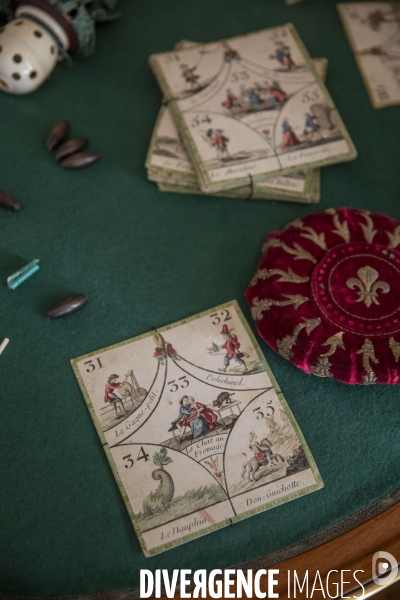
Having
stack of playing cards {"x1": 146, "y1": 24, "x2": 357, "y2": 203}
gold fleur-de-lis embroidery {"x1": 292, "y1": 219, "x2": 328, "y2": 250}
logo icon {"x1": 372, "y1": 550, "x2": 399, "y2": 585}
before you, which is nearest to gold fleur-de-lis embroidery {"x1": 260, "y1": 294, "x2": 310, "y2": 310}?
gold fleur-de-lis embroidery {"x1": 292, "y1": 219, "x2": 328, "y2": 250}

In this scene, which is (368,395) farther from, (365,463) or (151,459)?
(151,459)

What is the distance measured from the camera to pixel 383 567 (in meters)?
0.93

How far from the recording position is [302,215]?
1244mm

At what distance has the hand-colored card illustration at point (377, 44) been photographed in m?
1.40

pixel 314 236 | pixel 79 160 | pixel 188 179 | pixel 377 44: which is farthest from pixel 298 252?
pixel 377 44

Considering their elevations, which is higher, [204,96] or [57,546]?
[204,96]

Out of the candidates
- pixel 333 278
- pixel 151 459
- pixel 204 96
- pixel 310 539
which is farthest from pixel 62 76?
pixel 310 539

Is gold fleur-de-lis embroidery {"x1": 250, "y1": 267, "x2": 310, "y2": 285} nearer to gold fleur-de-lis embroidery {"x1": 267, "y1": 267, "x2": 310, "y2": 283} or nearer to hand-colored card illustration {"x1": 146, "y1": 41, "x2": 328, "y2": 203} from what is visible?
gold fleur-de-lis embroidery {"x1": 267, "y1": 267, "x2": 310, "y2": 283}

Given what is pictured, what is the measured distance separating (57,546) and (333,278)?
71 cm

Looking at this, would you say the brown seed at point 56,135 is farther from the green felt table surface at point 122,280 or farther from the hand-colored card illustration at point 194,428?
the hand-colored card illustration at point 194,428

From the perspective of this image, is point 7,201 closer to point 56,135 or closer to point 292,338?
point 56,135

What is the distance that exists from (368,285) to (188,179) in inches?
17.9

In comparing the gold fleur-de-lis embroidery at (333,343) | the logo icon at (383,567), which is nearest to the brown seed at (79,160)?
the gold fleur-de-lis embroidery at (333,343)

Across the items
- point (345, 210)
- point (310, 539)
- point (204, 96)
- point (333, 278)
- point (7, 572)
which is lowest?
point (310, 539)
